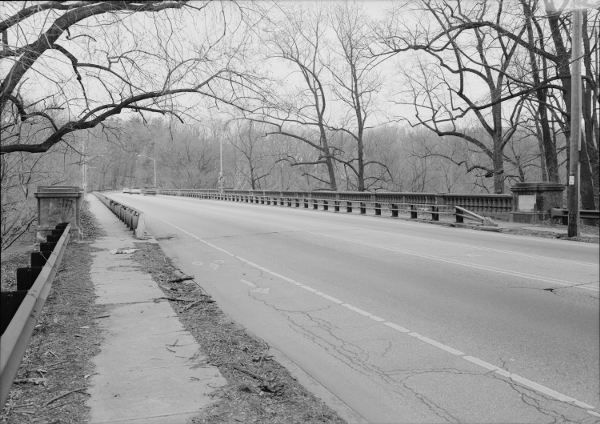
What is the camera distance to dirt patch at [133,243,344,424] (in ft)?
10.7

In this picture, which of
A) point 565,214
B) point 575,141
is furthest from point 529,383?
point 565,214

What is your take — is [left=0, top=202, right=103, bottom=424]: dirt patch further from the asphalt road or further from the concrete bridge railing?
the concrete bridge railing

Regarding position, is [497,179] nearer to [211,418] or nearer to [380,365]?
[380,365]

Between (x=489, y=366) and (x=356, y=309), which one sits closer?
(x=489, y=366)

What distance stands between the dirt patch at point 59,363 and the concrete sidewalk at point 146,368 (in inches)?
4.3

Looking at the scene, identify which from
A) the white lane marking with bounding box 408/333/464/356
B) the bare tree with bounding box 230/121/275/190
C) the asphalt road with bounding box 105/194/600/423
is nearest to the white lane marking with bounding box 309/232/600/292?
the asphalt road with bounding box 105/194/600/423

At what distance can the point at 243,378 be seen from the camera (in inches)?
156

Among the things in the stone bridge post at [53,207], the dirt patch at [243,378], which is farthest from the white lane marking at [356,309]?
the stone bridge post at [53,207]

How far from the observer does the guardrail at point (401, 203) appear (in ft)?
62.6

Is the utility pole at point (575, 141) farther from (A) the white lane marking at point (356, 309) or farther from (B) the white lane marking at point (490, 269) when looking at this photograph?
(A) the white lane marking at point (356, 309)

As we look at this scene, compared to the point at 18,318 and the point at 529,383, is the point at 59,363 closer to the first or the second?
the point at 18,318

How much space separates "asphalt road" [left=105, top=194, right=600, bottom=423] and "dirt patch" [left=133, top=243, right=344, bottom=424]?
0.29 metres

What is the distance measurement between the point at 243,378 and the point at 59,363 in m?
1.48

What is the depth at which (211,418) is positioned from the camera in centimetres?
312
